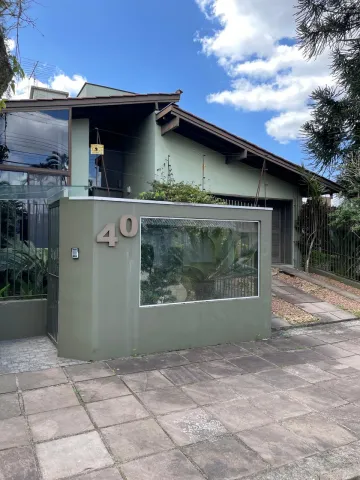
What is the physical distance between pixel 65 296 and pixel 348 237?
28.0 feet

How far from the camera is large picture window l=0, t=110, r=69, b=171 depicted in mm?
8133

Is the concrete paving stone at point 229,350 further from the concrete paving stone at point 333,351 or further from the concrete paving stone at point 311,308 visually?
the concrete paving stone at point 311,308

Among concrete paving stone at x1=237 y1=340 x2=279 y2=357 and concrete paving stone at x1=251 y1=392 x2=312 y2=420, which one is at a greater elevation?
concrete paving stone at x1=237 y1=340 x2=279 y2=357

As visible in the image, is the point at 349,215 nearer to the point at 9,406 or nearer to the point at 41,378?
the point at 41,378

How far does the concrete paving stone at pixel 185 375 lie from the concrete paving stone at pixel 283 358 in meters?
1.11

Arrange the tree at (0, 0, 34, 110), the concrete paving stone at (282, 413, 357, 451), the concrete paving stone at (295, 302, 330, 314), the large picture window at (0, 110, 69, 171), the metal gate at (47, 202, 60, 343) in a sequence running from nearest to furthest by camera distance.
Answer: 1. the concrete paving stone at (282, 413, 357, 451)
2. the tree at (0, 0, 34, 110)
3. the metal gate at (47, 202, 60, 343)
4. the concrete paving stone at (295, 302, 330, 314)
5. the large picture window at (0, 110, 69, 171)

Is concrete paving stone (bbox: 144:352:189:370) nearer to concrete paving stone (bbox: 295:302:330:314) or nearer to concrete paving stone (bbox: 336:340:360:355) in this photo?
concrete paving stone (bbox: 336:340:360:355)

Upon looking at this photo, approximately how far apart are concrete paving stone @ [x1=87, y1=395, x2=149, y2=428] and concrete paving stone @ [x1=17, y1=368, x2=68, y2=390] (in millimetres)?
746

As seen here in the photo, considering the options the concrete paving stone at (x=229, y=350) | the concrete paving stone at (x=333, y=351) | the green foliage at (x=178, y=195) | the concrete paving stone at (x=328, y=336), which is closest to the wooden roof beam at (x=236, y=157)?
the green foliage at (x=178, y=195)

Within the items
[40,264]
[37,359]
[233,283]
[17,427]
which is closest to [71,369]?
[37,359]

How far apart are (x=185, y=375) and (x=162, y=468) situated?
1.78m

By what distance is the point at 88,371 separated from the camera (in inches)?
176

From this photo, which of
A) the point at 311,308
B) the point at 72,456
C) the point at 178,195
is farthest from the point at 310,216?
the point at 72,456

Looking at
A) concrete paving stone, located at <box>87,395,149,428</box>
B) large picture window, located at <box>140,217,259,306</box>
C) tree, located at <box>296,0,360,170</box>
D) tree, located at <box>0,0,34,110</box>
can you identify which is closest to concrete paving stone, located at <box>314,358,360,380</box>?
large picture window, located at <box>140,217,259,306</box>
